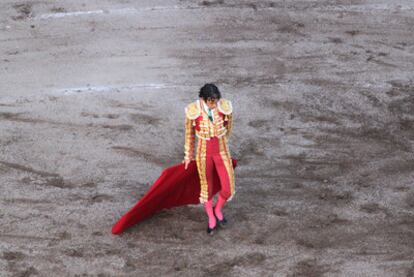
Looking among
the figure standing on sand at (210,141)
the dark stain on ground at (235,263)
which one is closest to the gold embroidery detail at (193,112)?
the figure standing on sand at (210,141)

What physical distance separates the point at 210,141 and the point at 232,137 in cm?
179

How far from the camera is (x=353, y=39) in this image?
412 inches

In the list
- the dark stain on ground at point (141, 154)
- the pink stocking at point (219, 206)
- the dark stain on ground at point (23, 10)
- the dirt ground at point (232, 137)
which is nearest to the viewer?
the dirt ground at point (232, 137)

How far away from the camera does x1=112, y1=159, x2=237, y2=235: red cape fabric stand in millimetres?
6922

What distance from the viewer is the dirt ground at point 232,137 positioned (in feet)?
22.2

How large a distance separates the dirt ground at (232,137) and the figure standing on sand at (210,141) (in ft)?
1.29

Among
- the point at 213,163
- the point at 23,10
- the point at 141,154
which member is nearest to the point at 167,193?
the point at 213,163

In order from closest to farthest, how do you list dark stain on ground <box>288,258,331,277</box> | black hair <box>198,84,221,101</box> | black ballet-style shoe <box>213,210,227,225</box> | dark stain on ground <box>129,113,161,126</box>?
1. black hair <box>198,84,221,101</box>
2. dark stain on ground <box>288,258,331,277</box>
3. black ballet-style shoe <box>213,210,227,225</box>
4. dark stain on ground <box>129,113,161,126</box>

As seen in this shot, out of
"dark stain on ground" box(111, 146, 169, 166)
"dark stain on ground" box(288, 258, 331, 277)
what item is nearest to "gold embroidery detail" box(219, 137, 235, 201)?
"dark stain on ground" box(288, 258, 331, 277)

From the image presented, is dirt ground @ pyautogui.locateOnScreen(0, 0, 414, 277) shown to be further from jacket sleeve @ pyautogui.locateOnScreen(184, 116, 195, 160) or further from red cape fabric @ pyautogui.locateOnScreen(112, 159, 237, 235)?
jacket sleeve @ pyautogui.locateOnScreen(184, 116, 195, 160)

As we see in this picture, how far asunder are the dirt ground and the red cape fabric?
5.3 inches

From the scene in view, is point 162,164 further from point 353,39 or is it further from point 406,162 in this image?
point 353,39

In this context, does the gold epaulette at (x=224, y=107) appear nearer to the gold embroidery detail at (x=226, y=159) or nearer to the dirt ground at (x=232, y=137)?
the gold embroidery detail at (x=226, y=159)

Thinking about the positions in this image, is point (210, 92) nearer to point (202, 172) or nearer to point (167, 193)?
point (202, 172)
